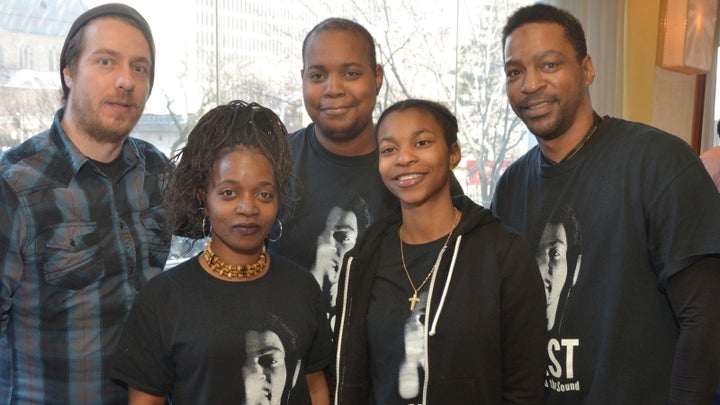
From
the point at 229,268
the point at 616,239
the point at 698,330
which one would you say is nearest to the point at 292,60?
the point at 229,268

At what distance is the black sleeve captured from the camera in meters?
1.48

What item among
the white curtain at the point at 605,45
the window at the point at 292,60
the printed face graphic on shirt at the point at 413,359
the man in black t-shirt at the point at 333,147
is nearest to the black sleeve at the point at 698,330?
the printed face graphic on shirt at the point at 413,359

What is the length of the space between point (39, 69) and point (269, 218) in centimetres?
148

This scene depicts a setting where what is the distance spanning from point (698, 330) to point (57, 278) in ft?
4.64

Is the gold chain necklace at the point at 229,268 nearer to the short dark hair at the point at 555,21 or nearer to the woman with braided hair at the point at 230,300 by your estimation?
the woman with braided hair at the point at 230,300

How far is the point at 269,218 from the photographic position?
1.54m

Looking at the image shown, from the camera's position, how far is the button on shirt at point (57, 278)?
1520mm

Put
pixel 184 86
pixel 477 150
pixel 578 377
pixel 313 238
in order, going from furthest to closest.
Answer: pixel 477 150
pixel 184 86
pixel 313 238
pixel 578 377

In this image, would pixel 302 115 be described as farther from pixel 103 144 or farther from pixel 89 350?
pixel 89 350

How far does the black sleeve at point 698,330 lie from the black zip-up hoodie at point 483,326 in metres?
0.30

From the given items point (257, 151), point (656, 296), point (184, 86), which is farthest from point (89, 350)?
point (184, 86)

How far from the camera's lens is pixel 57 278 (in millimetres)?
1545

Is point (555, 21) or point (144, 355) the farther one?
point (555, 21)

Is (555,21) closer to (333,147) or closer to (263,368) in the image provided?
(333,147)
